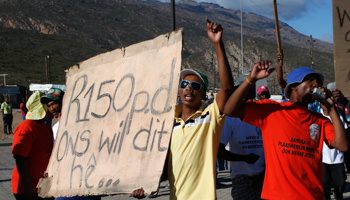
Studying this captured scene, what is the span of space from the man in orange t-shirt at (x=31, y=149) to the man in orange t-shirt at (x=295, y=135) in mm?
1936

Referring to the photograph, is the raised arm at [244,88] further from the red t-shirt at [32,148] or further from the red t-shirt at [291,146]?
the red t-shirt at [32,148]

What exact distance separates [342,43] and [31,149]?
2.96 metres

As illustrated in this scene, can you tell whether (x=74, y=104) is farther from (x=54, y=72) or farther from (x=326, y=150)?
(x=54, y=72)

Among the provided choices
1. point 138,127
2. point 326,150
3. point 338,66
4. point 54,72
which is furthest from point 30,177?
point 54,72

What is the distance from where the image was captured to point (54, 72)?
66.9 metres

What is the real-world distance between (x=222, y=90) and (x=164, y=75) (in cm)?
43

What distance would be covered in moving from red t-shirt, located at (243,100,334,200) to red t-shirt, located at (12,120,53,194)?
77.4 inches

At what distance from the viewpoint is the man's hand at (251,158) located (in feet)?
12.4

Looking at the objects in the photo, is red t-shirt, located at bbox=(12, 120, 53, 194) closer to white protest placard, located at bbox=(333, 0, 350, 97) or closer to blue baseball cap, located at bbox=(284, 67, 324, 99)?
blue baseball cap, located at bbox=(284, 67, 324, 99)

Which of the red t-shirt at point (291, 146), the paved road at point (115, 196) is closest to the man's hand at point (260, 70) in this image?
the red t-shirt at point (291, 146)

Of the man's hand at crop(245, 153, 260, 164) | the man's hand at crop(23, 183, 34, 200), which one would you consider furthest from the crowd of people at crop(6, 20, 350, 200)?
the man's hand at crop(23, 183, 34, 200)

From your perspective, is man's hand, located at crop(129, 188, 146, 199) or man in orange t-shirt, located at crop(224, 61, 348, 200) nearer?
man's hand, located at crop(129, 188, 146, 199)

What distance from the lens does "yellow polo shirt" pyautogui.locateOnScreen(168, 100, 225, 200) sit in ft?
9.44

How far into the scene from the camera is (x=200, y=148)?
2.93 meters
